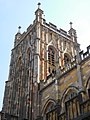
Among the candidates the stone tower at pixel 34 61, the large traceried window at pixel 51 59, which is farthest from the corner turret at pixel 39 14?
the large traceried window at pixel 51 59

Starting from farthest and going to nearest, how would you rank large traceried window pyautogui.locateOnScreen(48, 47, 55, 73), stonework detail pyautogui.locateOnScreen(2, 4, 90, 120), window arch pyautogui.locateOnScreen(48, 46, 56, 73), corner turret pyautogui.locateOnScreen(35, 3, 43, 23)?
corner turret pyautogui.locateOnScreen(35, 3, 43, 23) < large traceried window pyautogui.locateOnScreen(48, 47, 55, 73) < window arch pyautogui.locateOnScreen(48, 46, 56, 73) < stonework detail pyautogui.locateOnScreen(2, 4, 90, 120)

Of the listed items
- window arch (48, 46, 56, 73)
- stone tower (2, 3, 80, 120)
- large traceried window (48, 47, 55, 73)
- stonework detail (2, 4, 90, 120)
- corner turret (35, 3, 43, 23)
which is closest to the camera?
stonework detail (2, 4, 90, 120)

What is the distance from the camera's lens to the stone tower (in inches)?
1083

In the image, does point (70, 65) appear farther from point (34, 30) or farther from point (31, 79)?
point (34, 30)

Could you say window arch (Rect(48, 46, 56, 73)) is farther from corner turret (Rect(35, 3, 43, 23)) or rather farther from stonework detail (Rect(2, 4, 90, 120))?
corner turret (Rect(35, 3, 43, 23))

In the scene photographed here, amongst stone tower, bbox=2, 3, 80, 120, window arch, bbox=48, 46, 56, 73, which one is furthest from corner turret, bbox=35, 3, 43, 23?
window arch, bbox=48, 46, 56, 73

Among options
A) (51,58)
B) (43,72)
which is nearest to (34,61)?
(43,72)

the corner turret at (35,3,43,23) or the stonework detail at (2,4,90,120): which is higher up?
the corner turret at (35,3,43,23)

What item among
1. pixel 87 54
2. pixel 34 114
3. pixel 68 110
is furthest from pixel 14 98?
pixel 68 110

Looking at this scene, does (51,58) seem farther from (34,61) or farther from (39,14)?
(39,14)

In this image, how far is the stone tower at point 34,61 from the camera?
1083 inches

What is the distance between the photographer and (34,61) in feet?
102

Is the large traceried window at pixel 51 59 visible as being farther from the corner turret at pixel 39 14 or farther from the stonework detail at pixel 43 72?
the corner turret at pixel 39 14

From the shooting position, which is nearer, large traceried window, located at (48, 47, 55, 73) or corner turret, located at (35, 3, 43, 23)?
large traceried window, located at (48, 47, 55, 73)
